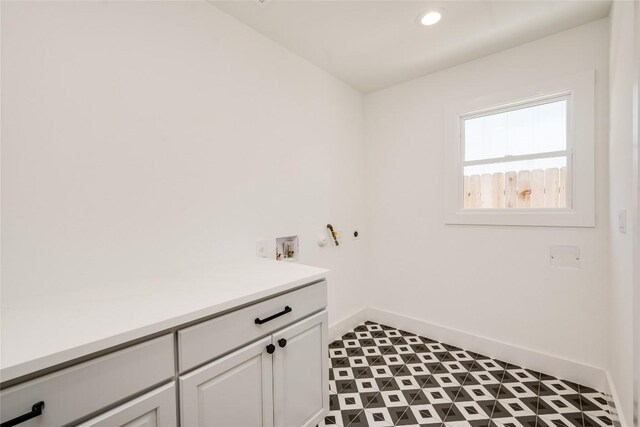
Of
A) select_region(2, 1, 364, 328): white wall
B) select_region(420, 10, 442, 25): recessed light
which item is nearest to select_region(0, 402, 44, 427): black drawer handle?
select_region(2, 1, 364, 328): white wall

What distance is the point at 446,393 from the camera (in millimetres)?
1794

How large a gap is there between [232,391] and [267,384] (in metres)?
0.17

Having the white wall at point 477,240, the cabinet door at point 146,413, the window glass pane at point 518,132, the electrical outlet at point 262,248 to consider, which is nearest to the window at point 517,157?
the window glass pane at point 518,132

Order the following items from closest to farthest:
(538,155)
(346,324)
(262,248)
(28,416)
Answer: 1. (28,416)
2. (262,248)
3. (538,155)
4. (346,324)

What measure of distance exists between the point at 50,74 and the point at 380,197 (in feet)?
7.90

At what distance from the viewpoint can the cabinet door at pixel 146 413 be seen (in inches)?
30.4

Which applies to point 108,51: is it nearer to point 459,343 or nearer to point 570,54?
point 570,54

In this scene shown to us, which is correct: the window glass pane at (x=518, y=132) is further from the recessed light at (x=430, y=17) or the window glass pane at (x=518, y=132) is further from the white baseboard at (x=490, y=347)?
the white baseboard at (x=490, y=347)

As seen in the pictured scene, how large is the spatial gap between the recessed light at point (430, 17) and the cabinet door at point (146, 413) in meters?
2.22

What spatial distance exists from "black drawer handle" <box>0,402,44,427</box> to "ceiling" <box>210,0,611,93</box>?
1.90 meters

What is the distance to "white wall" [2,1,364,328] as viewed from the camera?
1.08 metres

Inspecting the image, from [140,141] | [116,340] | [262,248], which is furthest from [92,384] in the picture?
[262,248]

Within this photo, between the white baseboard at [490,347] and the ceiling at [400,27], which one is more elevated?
the ceiling at [400,27]

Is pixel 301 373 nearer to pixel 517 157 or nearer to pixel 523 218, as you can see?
pixel 523 218
